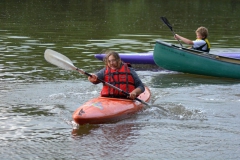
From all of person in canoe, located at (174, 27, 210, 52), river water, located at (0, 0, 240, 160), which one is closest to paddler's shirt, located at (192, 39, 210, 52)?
person in canoe, located at (174, 27, 210, 52)

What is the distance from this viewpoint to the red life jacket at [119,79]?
8.33 metres

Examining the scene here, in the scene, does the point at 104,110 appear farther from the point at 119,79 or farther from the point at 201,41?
the point at 201,41

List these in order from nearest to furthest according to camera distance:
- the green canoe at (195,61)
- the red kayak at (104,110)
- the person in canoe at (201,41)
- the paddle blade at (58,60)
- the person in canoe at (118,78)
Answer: the red kayak at (104,110)
the person in canoe at (118,78)
the paddle blade at (58,60)
the green canoe at (195,61)
the person in canoe at (201,41)

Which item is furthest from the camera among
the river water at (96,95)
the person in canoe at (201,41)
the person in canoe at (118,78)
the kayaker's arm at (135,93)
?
the person in canoe at (201,41)

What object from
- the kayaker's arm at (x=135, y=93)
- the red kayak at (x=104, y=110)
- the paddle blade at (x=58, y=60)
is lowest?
the red kayak at (x=104, y=110)

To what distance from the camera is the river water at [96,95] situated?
272 inches

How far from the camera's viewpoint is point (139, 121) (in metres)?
8.15

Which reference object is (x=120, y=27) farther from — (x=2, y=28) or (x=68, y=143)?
(x=68, y=143)

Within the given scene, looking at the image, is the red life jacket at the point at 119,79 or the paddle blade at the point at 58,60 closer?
the red life jacket at the point at 119,79

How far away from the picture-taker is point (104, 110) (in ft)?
25.7

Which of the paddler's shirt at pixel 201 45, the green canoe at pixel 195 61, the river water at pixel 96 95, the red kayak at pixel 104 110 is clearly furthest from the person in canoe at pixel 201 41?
the red kayak at pixel 104 110

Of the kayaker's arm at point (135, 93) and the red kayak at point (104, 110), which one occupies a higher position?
the kayaker's arm at point (135, 93)

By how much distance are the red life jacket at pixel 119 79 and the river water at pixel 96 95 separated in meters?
0.42

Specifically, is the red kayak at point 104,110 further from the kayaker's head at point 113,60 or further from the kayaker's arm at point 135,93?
the kayaker's head at point 113,60
